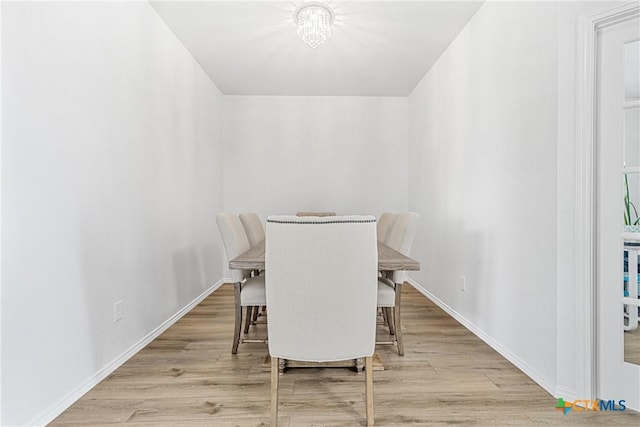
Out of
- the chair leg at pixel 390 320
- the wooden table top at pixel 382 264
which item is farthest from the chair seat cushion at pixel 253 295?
the chair leg at pixel 390 320

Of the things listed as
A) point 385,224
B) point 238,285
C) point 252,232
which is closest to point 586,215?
point 385,224

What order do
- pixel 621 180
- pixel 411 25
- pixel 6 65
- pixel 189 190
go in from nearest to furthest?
pixel 6 65
pixel 621 180
pixel 411 25
pixel 189 190

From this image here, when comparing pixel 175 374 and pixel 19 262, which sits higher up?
pixel 19 262

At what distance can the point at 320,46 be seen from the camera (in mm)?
3291

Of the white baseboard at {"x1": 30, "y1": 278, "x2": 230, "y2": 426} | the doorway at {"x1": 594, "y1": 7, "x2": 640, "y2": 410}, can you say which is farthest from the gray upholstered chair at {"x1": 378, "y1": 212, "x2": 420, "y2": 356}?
the white baseboard at {"x1": 30, "y1": 278, "x2": 230, "y2": 426}

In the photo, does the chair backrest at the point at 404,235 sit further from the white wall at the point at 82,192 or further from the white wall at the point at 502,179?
the white wall at the point at 82,192

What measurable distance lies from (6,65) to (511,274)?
9.14 ft

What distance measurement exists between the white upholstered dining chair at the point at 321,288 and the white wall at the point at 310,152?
3.27m

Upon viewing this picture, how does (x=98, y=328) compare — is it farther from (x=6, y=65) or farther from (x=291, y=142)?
(x=291, y=142)

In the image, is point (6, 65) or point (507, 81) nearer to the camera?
point (6, 65)

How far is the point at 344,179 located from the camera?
4746mm

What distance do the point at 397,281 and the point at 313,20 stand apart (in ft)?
6.50

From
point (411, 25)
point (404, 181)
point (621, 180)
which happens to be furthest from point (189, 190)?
point (621, 180)

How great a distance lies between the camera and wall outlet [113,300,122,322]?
2.10 metres
